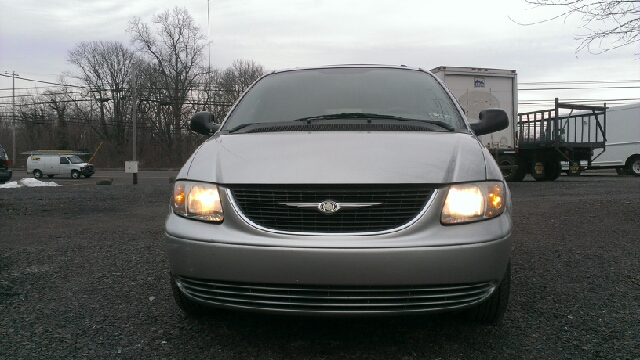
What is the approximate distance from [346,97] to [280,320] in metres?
1.60

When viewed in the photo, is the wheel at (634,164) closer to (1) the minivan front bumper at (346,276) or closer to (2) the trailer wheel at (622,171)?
(2) the trailer wheel at (622,171)

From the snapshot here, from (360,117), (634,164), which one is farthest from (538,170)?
(360,117)

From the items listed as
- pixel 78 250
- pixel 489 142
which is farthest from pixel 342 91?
pixel 489 142

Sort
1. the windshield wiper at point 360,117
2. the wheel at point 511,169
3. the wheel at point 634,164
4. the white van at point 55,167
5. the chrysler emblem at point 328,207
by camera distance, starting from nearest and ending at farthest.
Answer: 1. the chrysler emblem at point 328,207
2. the windshield wiper at point 360,117
3. the wheel at point 511,169
4. the wheel at point 634,164
5. the white van at point 55,167

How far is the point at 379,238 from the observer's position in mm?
2131

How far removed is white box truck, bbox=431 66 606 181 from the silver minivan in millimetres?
12627

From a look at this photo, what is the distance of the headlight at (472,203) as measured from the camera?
2.23 meters

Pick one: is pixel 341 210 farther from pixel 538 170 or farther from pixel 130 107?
pixel 130 107

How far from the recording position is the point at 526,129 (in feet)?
53.5

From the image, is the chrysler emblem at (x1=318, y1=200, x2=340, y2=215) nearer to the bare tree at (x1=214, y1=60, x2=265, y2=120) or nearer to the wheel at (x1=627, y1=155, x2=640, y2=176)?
the wheel at (x1=627, y1=155, x2=640, y2=176)

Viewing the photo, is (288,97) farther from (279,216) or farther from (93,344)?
(93,344)

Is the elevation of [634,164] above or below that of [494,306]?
above

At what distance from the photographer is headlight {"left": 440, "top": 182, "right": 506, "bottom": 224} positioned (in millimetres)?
2227

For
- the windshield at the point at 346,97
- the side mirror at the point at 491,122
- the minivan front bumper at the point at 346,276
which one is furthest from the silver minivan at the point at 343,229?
the side mirror at the point at 491,122
